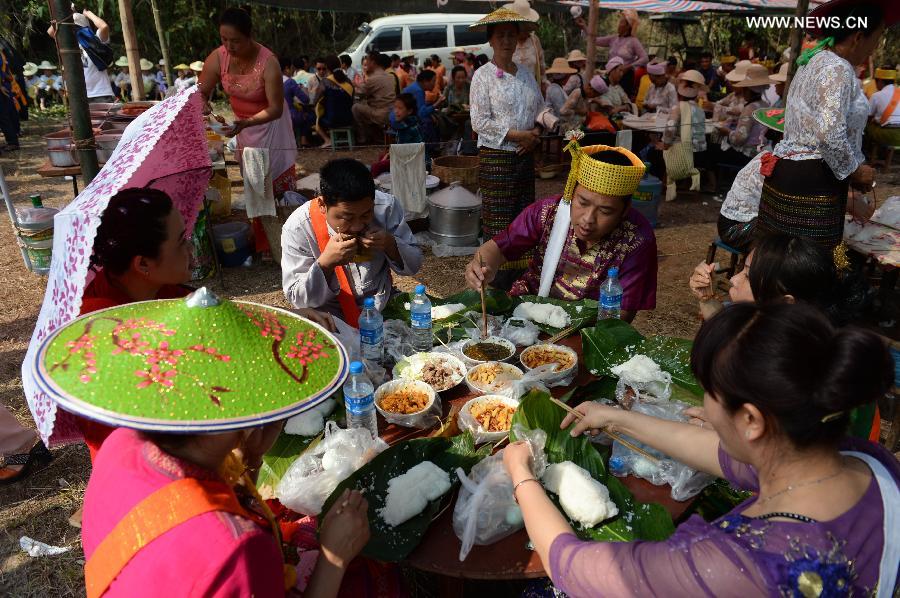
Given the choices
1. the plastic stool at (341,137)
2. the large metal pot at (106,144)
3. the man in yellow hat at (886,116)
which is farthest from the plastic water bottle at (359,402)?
the plastic stool at (341,137)

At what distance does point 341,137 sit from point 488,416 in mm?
10440

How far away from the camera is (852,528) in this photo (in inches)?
49.8

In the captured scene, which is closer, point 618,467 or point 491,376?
point 618,467

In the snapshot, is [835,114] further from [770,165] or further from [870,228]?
[870,228]

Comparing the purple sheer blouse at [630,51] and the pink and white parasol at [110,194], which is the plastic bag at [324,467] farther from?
the purple sheer blouse at [630,51]

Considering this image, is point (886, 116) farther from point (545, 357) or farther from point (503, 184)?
point (545, 357)

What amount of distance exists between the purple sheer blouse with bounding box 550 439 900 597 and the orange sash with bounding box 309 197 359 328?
2.20 metres

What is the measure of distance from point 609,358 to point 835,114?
265 cm

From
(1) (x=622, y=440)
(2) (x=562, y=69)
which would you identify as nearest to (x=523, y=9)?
(1) (x=622, y=440)

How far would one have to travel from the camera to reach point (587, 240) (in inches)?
130

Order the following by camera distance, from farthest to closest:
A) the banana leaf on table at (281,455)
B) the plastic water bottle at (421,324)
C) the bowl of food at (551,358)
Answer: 1. the plastic water bottle at (421,324)
2. the bowl of food at (551,358)
3. the banana leaf on table at (281,455)

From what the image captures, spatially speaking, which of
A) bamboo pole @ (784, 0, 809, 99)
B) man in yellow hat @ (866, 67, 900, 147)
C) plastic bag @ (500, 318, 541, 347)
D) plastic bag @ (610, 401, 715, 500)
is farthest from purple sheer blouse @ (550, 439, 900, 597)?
man in yellow hat @ (866, 67, 900, 147)

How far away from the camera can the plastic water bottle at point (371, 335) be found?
2.66m

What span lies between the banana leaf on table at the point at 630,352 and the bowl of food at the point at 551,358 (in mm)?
72
